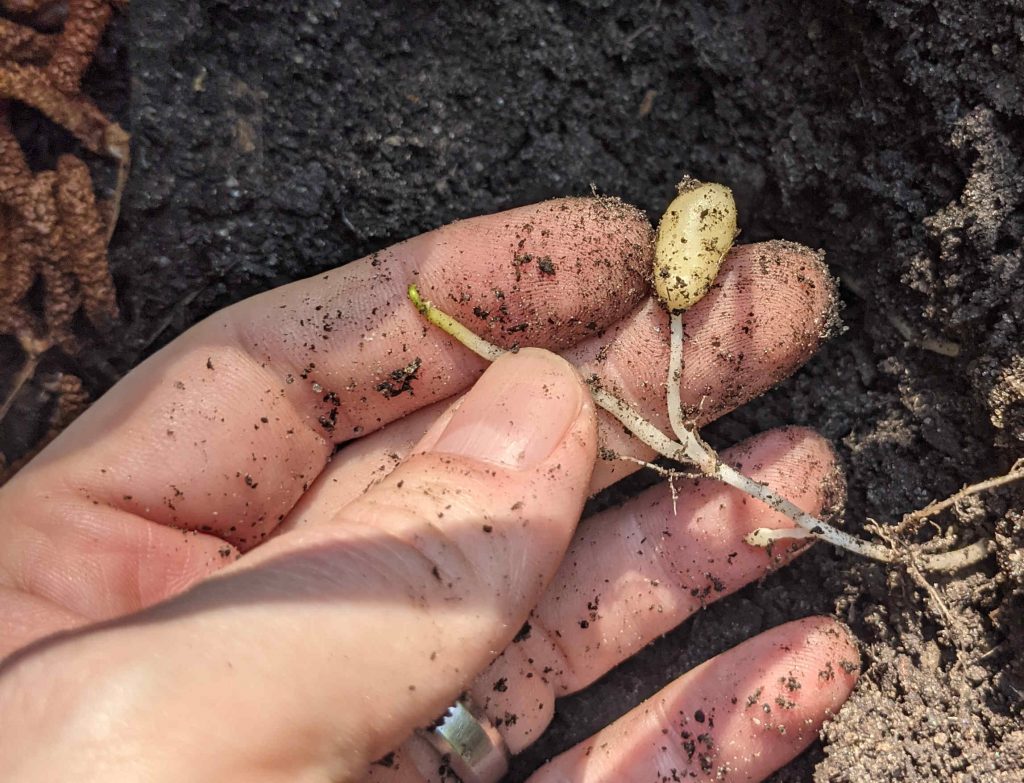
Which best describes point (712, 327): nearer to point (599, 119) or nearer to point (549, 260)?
point (549, 260)

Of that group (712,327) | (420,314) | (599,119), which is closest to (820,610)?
(712,327)

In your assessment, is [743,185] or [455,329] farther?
[743,185]

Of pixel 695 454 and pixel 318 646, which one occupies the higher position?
pixel 318 646

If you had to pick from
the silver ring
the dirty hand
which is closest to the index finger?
the dirty hand

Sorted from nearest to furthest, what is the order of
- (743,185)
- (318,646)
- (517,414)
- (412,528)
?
(318,646) < (412,528) < (517,414) < (743,185)

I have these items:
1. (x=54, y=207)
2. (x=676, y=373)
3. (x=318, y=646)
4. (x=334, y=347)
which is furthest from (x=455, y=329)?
(x=54, y=207)

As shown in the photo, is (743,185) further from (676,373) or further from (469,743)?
(469,743)
